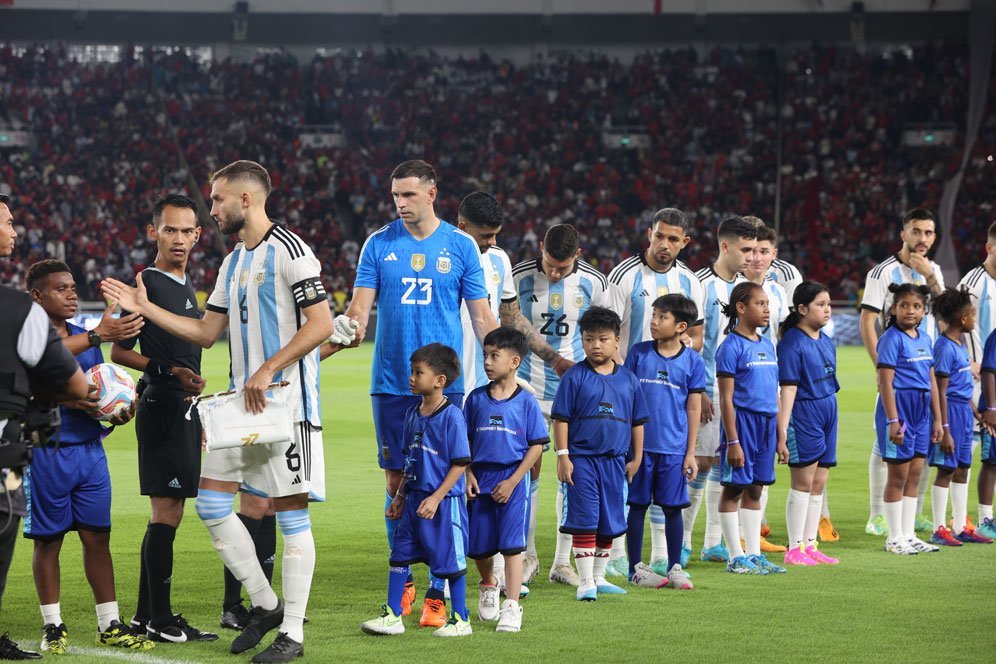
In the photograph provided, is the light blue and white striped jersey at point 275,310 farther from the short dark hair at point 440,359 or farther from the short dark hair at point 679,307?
the short dark hair at point 679,307

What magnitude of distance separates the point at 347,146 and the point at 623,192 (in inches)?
388

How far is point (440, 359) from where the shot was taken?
6469 millimetres

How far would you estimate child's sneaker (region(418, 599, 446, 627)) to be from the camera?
6566mm

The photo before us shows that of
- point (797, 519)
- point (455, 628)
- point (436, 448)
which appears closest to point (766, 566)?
point (797, 519)

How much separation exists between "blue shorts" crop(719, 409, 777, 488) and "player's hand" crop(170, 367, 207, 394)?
3.51 m

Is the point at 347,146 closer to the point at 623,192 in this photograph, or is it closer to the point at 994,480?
the point at 623,192

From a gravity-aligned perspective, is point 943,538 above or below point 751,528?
below

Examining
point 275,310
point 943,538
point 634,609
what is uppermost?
point 275,310

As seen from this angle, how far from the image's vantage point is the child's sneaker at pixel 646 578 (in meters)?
7.64

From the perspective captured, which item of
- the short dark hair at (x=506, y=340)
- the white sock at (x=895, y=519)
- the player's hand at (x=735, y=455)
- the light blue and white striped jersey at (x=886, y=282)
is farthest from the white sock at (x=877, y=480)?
the short dark hair at (x=506, y=340)

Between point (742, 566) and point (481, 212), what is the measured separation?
9.57ft

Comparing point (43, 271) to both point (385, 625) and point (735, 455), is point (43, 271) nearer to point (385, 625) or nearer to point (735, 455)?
point (385, 625)

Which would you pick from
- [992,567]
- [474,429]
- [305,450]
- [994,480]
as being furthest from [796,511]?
[305,450]

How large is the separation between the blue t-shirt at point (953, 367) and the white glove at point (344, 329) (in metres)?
5.07
